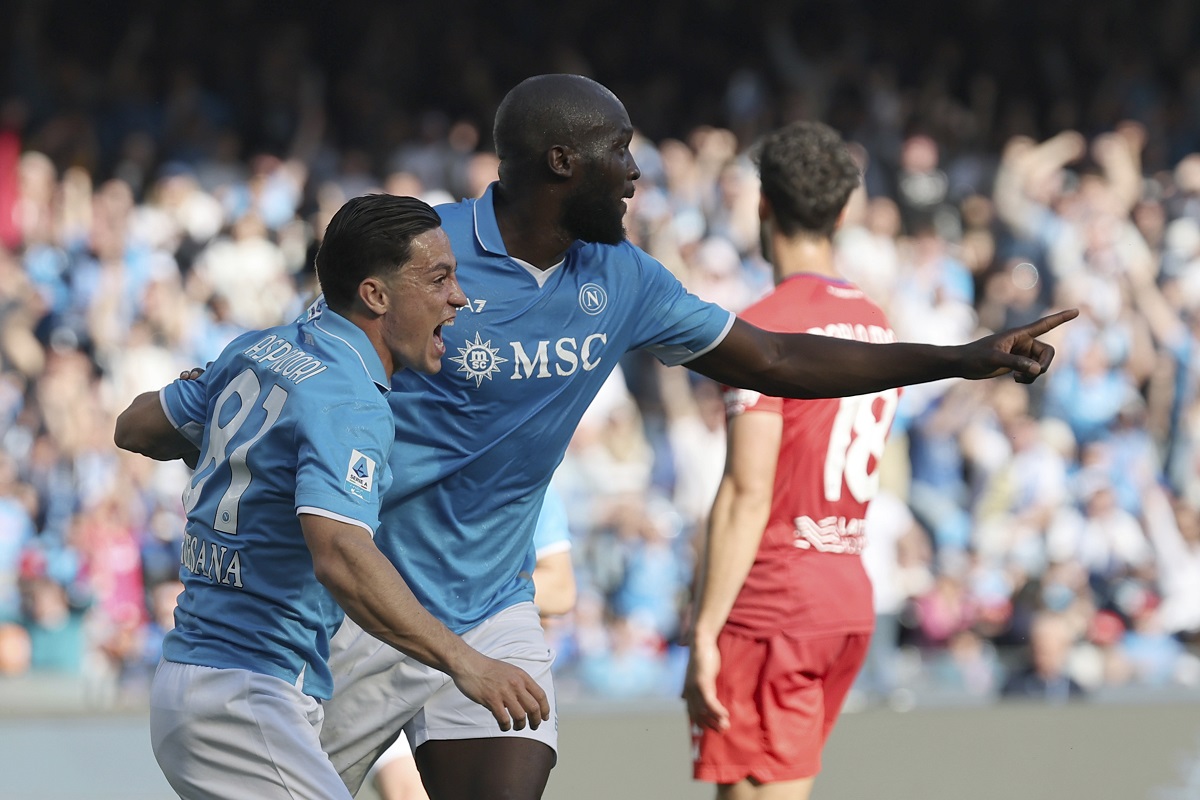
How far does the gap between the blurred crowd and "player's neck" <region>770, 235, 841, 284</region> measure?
13.3 ft

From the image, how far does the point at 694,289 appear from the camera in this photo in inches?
460

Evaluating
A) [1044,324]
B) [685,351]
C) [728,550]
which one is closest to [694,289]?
[728,550]

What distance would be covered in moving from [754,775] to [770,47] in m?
11.9

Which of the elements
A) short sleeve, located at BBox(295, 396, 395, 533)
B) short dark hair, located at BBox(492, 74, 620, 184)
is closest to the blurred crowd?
short dark hair, located at BBox(492, 74, 620, 184)

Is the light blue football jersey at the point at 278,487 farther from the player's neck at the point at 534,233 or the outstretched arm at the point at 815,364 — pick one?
the outstretched arm at the point at 815,364

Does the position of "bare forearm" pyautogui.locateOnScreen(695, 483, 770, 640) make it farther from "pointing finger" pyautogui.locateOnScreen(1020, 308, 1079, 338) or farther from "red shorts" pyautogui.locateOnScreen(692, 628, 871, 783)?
"pointing finger" pyautogui.locateOnScreen(1020, 308, 1079, 338)

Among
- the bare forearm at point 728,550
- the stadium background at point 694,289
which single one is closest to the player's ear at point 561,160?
the bare forearm at point 728,550

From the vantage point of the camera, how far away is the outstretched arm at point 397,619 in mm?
3221

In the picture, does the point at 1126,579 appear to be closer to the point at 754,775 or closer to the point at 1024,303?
the point at 1024,303

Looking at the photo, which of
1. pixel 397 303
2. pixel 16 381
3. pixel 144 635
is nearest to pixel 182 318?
pixel 16 381

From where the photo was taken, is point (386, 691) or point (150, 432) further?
point (386, 691)

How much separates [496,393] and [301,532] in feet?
2.92

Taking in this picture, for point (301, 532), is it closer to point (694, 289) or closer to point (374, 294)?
point (374, 294)

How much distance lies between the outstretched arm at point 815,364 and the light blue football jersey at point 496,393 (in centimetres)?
8
